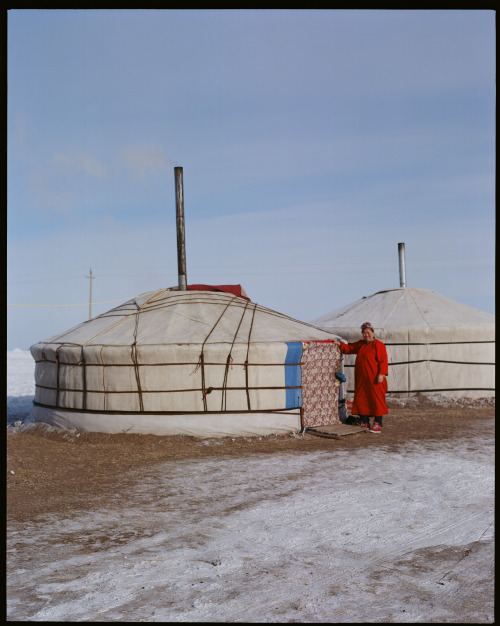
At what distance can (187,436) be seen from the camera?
25.4ft

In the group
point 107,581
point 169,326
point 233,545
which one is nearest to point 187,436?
point 169,326

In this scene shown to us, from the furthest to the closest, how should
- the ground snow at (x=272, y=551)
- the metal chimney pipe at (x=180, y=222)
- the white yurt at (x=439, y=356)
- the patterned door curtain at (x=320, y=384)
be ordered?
the white yurt at (x=439, y=356)
the metal chimney pipe at (x=180, y=222)
the patterned door curtain at (x=320, y=384)
the ground snow at (x=272, y=551)

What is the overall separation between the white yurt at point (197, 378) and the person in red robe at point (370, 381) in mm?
314

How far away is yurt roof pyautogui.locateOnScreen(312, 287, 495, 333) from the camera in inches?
443

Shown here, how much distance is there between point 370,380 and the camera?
8.20 metres

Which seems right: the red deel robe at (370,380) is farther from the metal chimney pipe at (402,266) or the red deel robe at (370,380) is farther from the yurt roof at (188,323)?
the metal chimney pipe at (402,266)

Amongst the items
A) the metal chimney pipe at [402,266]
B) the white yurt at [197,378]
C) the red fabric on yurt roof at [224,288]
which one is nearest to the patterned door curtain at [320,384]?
the white yurt at [197,378]

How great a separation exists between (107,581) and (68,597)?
0.79 ft

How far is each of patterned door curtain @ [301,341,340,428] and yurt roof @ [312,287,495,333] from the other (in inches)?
124

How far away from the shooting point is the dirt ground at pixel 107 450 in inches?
204

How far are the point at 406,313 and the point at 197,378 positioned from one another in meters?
5.25

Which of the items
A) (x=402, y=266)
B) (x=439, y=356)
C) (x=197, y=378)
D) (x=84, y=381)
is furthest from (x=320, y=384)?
(x=402, y=266)

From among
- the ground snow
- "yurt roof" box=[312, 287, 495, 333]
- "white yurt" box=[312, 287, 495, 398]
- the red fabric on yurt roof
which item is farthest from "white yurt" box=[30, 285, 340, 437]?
"yurt roof" box=[312, 287, 495, 333]

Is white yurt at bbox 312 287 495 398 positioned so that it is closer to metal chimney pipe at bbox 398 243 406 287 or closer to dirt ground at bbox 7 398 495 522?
dirt ground at bbox 7 398 495 522
